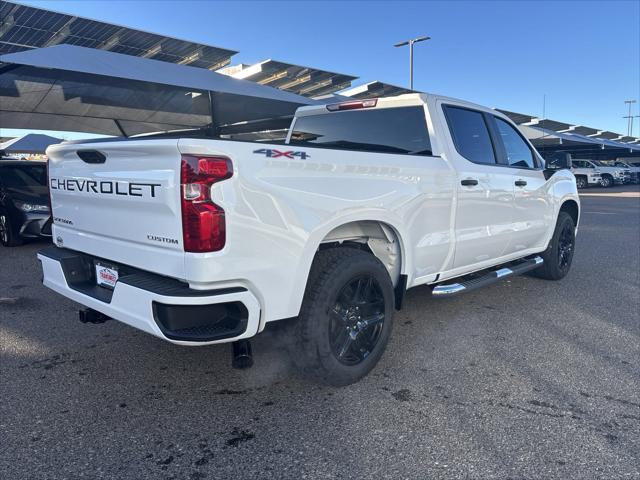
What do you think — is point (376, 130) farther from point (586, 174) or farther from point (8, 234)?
point (586, 174)

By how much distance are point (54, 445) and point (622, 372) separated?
373 cm

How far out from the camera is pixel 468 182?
4.12m

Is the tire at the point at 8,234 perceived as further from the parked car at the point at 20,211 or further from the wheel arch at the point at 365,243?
the wheel arch at the point at 365,243

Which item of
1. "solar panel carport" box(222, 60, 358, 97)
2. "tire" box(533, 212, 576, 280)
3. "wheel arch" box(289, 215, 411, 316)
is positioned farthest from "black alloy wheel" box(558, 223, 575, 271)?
"solar panel carport" box(222, 60, 358, 97)

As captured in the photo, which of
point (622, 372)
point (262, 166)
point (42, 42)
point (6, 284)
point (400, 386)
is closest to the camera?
point (262, 166)

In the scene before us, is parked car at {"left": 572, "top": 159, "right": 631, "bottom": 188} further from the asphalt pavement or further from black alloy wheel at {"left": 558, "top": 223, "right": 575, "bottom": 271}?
the asphalt pavement

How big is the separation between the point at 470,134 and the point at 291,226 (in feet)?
8.13

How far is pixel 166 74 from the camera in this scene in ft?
41.0

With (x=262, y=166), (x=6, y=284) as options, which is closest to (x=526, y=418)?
(x=262, y=166)

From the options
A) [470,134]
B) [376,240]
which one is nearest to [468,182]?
[470,134]

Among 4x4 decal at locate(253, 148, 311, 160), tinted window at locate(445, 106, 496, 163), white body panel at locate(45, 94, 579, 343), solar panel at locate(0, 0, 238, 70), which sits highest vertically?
solar panel at locate(0, 0, 238, 70)

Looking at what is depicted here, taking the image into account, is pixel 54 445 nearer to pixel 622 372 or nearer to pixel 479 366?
Result: pixel 479 366

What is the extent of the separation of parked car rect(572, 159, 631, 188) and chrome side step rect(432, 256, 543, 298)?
30.5 metres

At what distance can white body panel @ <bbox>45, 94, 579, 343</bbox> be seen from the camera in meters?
2.49
